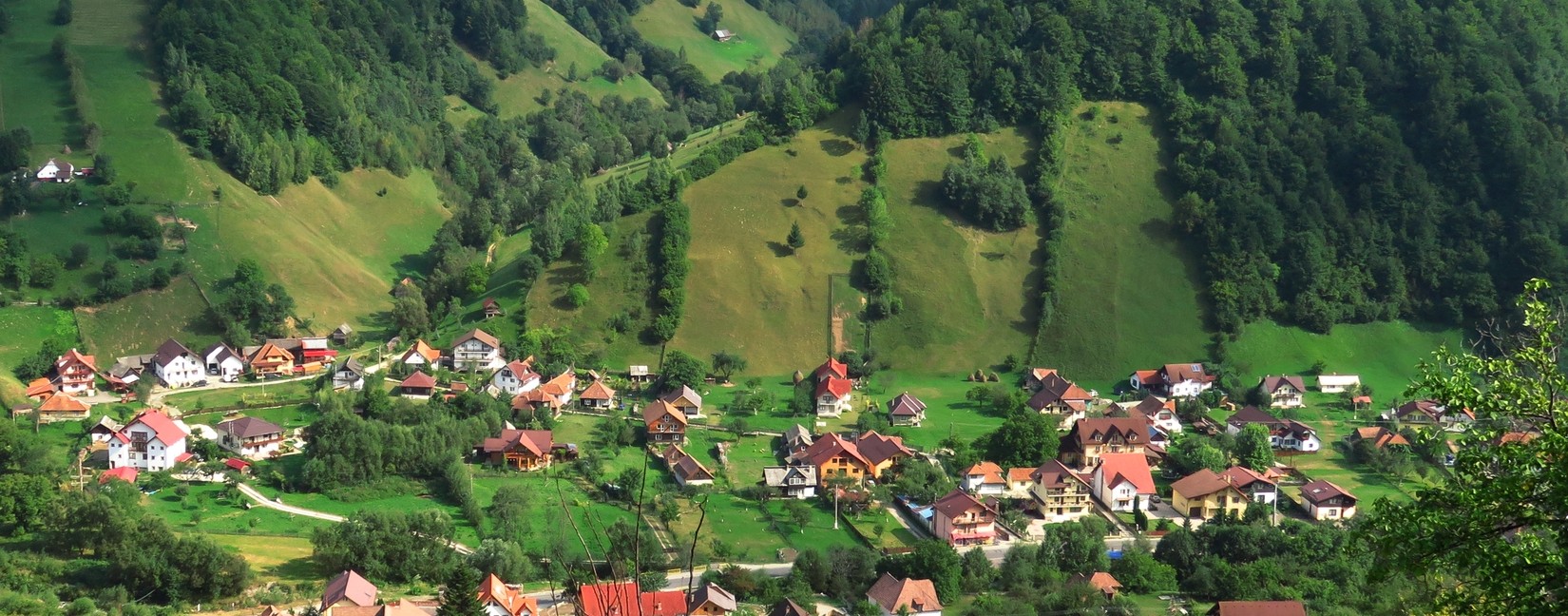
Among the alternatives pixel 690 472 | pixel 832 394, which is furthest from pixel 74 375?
pixel 832 394

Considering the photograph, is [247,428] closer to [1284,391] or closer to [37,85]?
[37,85]

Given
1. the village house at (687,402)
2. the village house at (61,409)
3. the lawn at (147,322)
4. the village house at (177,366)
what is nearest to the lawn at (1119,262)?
the village house at (687,402)

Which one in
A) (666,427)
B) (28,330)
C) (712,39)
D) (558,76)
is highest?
(712,39)

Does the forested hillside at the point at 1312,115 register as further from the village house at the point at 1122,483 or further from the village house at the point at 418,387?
the village house at the point at 418,387

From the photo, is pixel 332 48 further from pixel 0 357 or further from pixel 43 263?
pixel 0 357

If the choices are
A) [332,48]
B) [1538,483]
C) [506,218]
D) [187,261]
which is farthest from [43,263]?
[1538,483]

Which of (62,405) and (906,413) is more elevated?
(62,405)

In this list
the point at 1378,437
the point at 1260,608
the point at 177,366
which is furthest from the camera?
the point at 177,366

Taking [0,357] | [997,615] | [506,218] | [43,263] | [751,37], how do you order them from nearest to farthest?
1. [997,615]
2. [0,357]
3. [43,263]
4. [506,218]
5. [751,37]
